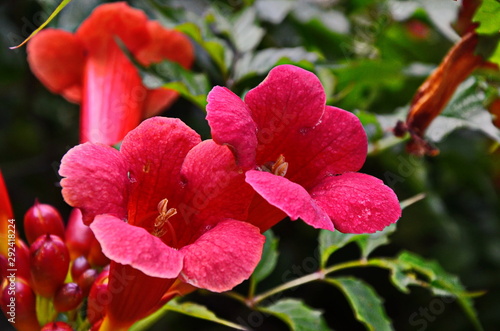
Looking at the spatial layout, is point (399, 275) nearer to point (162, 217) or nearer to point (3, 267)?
point (162, 217)

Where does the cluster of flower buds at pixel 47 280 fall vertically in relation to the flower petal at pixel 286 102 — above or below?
below

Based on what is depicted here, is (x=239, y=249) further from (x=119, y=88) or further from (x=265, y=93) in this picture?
(x=119, y=88)

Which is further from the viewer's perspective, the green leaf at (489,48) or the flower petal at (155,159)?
the green leaf at (489,48)

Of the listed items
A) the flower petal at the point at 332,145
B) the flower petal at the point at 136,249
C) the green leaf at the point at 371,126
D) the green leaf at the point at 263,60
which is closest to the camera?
the flower petal at the point at 136,249

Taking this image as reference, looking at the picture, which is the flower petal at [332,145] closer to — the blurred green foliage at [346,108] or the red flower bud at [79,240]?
the blurred green foliage at [346,108]

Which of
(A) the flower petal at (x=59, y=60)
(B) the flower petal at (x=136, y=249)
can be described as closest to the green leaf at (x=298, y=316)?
(B) the flower petal at (x=136, y=249)

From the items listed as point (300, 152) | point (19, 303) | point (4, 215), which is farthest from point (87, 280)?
point (300, 152)

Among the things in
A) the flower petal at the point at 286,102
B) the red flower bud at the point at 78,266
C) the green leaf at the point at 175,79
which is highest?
the flower petal at the point at 286,102
